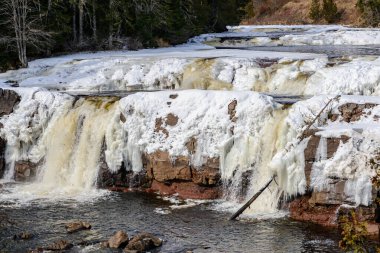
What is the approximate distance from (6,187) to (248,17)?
66055 mm

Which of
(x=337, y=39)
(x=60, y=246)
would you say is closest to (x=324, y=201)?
(x=60, y=246)

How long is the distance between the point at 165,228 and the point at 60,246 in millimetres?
2335

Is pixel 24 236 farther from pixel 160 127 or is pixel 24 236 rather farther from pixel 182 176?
pixel 160 127

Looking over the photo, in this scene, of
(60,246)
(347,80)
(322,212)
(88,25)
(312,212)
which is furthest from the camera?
(88,25)

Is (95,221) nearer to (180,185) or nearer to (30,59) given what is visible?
(180,185)

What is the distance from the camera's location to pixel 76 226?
12.0 metres

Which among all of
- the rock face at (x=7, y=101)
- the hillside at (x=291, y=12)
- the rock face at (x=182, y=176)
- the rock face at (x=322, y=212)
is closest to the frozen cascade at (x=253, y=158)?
the rock face at (x=182, y=176)

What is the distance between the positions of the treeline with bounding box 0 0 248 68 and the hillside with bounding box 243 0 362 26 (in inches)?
1172

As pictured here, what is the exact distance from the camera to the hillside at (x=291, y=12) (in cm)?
6400

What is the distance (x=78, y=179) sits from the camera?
15992 mm

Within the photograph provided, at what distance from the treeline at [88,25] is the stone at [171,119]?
1137cm

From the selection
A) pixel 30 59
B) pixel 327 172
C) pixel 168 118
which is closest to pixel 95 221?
pixel 168 118

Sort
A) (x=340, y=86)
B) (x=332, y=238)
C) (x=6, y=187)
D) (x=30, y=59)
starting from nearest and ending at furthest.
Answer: (x=332, y=238) → (x=6, y=187) → (x=340, y=86) → (x=30, y=59)

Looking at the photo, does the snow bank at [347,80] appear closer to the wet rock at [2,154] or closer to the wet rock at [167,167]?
the wet rock at [167,167]
